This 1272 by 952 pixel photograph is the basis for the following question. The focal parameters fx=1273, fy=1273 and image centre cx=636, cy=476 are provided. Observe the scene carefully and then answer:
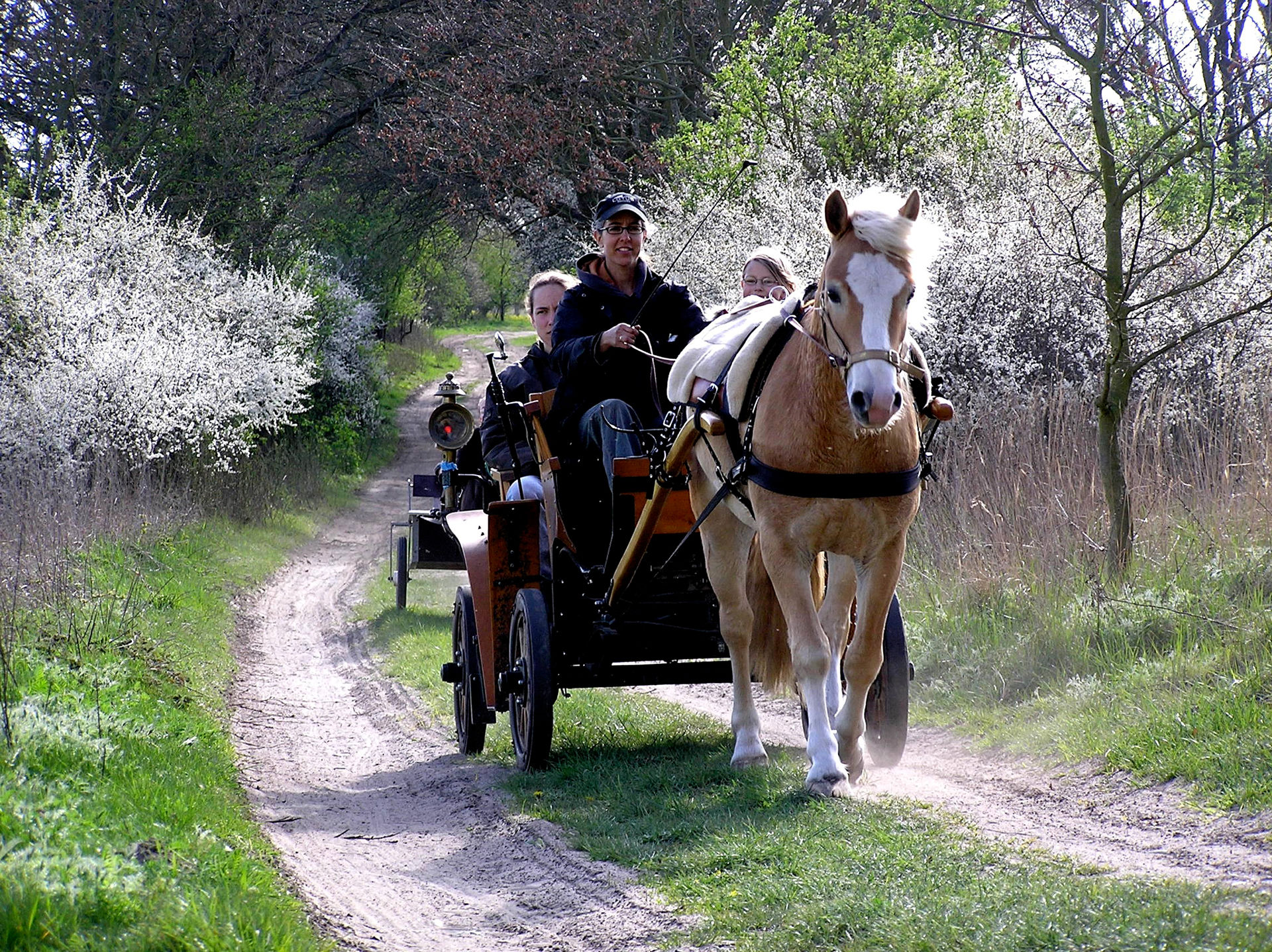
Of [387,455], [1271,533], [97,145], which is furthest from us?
[387,455]


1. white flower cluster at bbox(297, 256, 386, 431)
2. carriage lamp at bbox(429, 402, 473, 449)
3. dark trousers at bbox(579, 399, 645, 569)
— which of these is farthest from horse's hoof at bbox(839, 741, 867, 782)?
white flower cluster at bbox(297, 256, 386, 431)

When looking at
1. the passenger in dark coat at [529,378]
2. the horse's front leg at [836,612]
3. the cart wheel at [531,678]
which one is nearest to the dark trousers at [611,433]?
the cart wheel at [531,678]

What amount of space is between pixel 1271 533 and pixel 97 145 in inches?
698

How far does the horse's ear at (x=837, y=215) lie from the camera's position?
4.36 meters

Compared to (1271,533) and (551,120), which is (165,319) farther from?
(1271,533)

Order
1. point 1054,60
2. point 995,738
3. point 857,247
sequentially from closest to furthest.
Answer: point 857,247
point 995,738
point 1054,60

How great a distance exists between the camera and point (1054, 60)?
8383mm

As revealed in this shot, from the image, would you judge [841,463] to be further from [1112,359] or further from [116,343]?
[116,343]

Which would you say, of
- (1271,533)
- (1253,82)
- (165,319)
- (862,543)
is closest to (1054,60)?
(1253,82)

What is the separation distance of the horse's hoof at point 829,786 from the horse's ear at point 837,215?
6.42 feet

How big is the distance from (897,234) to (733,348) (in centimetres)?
116

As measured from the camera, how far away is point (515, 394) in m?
7.17

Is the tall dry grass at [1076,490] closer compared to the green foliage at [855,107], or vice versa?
the tall dry grass at [1076,490]

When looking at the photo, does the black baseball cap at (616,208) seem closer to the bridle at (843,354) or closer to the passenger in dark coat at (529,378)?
the passenger in dark coat at (529,378)
